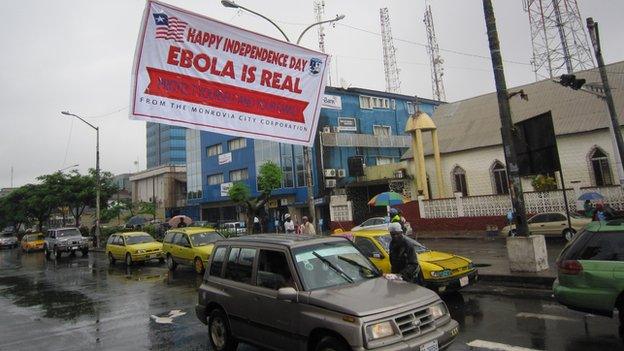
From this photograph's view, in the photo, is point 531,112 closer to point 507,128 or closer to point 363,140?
point 363,140

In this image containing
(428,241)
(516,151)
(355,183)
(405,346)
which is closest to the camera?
(405,346)

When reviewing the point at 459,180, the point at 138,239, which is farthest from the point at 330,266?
the point at 459,180

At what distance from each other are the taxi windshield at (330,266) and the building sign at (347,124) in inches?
1516

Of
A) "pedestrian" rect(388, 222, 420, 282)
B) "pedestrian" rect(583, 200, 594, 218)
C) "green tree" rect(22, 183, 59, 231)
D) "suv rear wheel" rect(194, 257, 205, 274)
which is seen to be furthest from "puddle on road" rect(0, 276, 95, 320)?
"green tree" rect(22, 183, 59, 231)

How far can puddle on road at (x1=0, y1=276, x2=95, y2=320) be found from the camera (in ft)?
34.9

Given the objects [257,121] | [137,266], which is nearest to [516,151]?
[257,121]

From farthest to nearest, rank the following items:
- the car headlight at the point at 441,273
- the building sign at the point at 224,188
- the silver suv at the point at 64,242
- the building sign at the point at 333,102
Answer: the building sign at the point at 224,188 < the building sign at the point at 333,102 < the silver suv at the point at 64,242 < the car headlight at the point at 441,273

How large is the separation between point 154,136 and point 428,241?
113212 mm

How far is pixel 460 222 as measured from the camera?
2450 cm

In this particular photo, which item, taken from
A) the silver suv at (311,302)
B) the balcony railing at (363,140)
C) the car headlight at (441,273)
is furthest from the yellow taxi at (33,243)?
the car headlight at (441,273)

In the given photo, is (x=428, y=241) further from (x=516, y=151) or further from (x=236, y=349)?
(x=236, y=349)

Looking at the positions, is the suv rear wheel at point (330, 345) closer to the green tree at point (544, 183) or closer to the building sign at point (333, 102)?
the green tree at point (544, 183)

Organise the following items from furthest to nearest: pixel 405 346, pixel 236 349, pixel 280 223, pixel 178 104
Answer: pixel 280 223 → pixel 178 104 → pixel 236 349 → pixel 405 346

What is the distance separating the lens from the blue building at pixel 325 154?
4219 centimetres
